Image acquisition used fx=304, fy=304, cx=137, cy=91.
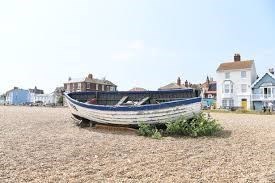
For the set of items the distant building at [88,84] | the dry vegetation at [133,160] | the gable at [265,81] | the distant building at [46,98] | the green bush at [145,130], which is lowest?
the dry vegetation at [133,160]

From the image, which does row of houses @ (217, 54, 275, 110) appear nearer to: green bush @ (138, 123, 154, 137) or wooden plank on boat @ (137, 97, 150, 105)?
wooden plank on boat @ (137, 97, 150, 105)

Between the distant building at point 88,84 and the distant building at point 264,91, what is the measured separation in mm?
53696

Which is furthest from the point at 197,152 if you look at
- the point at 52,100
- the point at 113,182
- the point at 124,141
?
the point at 52,100

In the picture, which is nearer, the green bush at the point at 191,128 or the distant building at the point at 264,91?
the green bush at the point at 191,128

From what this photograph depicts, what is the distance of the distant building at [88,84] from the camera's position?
311 ft

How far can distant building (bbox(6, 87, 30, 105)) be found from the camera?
5133 inches

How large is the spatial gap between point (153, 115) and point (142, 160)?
17.6 feet

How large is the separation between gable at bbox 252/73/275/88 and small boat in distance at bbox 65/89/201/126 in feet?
142

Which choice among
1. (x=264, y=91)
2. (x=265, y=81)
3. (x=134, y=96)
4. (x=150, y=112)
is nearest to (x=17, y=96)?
(x=264, y=91)

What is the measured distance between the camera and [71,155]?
25.2 feet

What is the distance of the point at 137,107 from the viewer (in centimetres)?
1265

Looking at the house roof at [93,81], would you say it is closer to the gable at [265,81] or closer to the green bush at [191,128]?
the gable at [265,81]

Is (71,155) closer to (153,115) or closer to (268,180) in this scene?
(268,180)

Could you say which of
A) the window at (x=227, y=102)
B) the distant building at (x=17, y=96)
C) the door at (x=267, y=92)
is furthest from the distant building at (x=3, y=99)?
the door at (x=267, y=92)
